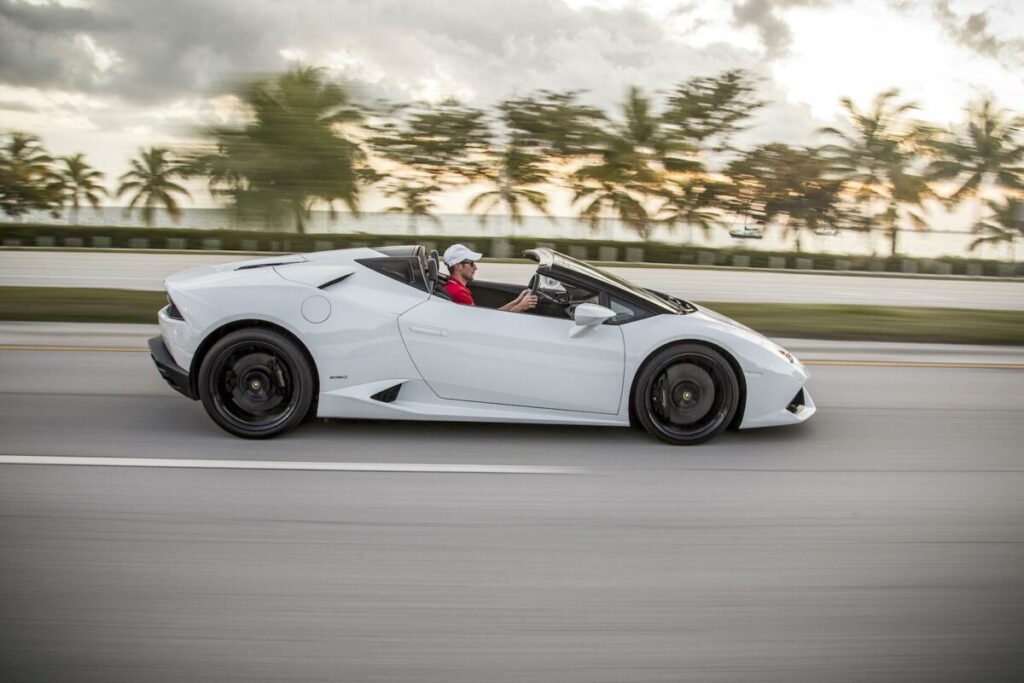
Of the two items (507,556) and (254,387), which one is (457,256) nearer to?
(254,387)

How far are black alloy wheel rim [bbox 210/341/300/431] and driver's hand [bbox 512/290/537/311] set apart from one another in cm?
136

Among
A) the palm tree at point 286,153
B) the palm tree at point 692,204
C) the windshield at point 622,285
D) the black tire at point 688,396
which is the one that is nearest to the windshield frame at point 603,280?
the windshield at point 622,285

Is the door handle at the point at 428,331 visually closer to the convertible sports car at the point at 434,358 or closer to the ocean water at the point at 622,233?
the convertible sports car at the point at 434,358

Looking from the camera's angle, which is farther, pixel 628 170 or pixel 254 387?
pixel 628 170

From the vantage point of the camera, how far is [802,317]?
12.3 metres

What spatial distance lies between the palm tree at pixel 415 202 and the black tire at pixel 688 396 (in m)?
23.8

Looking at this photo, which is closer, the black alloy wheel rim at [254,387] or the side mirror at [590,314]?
the side mirror at [590,314]

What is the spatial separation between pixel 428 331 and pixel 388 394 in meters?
0.43

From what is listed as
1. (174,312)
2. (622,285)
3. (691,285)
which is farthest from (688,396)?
(691,285)

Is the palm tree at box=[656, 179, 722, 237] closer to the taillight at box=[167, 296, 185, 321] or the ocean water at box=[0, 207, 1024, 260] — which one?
the ocean water at box=[0, 207, 1024, 260]

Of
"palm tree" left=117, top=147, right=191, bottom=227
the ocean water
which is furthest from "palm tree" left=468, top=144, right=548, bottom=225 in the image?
"palm tree" left=117, top=147, right=191, bottom=227

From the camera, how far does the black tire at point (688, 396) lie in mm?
5281

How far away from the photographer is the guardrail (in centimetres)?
3594

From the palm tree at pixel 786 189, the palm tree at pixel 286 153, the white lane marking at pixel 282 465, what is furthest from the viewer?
the palm tree at pixel 786 189
